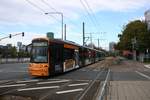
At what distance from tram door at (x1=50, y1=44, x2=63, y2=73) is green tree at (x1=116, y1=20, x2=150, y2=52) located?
248 ft

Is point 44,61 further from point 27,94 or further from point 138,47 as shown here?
point 138,47

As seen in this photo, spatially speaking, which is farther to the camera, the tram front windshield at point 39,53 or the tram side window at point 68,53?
the tram side window at point 68,53

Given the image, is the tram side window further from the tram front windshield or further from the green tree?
the green tree

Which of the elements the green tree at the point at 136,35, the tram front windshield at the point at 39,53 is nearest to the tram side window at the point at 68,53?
the tram front windshield at the point at 39,53

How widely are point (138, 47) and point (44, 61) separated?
269ft

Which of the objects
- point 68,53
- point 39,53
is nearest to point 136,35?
point 68,53

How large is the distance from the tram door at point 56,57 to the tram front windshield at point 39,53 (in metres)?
0.60

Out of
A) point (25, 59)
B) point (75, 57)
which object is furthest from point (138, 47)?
point (75, 57)

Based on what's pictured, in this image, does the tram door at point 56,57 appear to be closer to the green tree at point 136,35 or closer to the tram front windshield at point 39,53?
the tram front windshield at point 39,53

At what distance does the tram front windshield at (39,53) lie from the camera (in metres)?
30.7

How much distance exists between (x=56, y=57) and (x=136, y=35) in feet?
283

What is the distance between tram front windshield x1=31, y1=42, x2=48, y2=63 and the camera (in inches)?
1209

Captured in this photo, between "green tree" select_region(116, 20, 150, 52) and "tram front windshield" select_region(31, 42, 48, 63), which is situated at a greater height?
"green tree" select_region(116, 20, 150, 52)

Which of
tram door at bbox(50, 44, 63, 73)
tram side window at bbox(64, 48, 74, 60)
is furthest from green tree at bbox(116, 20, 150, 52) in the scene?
tram door at bbox(50, 44, 63, 73)
